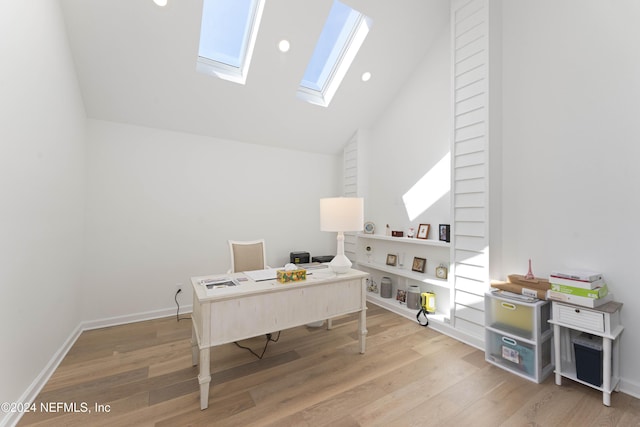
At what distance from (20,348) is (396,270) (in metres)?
3.34

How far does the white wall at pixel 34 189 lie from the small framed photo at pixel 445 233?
343 cm

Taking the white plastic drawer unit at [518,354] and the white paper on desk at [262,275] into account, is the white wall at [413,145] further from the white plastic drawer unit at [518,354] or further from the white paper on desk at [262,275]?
the white paper on desk at [262,275]

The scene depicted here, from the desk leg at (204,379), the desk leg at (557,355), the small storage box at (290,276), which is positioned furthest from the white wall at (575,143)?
the desk leg at (204,379)

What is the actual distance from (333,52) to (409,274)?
2.93 m

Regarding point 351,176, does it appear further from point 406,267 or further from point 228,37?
point 228,37

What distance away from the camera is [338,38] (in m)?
3.17

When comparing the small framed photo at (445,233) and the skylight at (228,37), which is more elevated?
the skylight at (228,37)

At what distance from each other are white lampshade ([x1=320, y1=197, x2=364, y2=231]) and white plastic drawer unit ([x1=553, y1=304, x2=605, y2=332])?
1.53 metres

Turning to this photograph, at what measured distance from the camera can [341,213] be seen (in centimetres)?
216

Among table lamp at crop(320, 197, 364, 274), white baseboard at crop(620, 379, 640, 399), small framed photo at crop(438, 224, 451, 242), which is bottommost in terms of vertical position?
→ white baseboard at crop(620, 379, 640, 399)

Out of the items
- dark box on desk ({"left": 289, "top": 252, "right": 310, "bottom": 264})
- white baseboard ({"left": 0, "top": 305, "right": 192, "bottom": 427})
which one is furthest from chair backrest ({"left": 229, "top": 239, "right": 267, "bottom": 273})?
white baseboard ({"left": 0, "top": 305, "right": 192, "bottom": 427})

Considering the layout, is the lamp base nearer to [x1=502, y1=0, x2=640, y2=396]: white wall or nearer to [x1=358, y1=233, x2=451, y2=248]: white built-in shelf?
[x1=358, y1=233, x2=451, y2=248]: white built-in shelf

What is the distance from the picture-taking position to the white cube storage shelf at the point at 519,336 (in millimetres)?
1931

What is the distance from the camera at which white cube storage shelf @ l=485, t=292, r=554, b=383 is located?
193 cm
